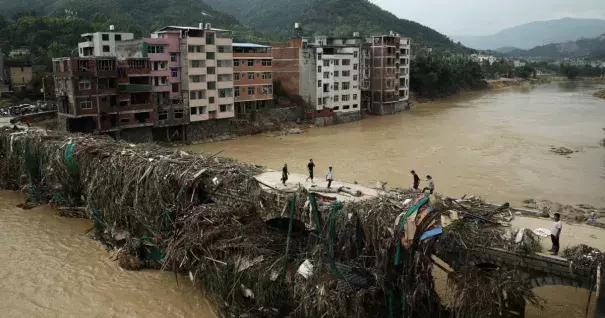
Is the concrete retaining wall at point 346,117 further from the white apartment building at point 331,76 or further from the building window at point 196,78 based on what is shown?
the building window at point 196,78

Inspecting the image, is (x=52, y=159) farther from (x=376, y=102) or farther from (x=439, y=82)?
(x=439, y=82)

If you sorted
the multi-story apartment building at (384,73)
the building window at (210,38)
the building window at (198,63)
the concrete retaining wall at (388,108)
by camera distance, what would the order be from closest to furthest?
the building window at (198,63) → the building window at (210,38) → the concrete retaining wall at (388,108) → the multi-story apartment building at (384,73)

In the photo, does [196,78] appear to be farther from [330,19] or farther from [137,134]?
[330,19]

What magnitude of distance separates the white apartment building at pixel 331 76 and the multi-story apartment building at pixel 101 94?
53.7 ft

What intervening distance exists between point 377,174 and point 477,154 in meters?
8.95

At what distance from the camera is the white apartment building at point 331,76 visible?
44.5m

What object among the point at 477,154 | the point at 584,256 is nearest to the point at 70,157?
the point at 584,256

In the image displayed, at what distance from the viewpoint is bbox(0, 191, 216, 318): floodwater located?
11711 millimetres

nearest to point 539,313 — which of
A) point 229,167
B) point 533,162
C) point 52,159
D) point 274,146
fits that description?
point 229,167

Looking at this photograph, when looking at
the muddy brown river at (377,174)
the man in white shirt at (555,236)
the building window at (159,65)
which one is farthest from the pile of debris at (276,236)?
the building window at (159,65)

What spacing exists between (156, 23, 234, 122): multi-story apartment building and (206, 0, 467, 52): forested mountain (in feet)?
248

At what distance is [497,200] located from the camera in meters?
20.8

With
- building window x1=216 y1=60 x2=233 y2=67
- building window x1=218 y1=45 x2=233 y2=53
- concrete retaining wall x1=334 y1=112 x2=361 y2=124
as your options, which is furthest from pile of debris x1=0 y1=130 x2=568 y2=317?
concrete retaining wall x1=334 y1=112 x2=361 y2=124

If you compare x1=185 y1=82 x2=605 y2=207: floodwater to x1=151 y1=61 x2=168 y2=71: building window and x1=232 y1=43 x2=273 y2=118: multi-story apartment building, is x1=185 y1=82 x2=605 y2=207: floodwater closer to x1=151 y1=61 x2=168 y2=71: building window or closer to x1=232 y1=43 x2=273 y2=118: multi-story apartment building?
x1=232 y1=43 x2=273 y2=118: multi-story apartment building
